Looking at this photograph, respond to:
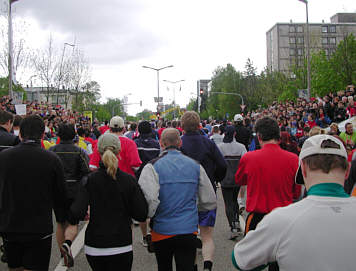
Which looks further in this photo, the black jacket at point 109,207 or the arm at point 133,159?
the arm at point 133,159

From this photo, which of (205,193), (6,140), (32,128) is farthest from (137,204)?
(6,140)

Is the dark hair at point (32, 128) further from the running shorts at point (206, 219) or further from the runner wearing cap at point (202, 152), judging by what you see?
A: the running shorts at point (206, 219)

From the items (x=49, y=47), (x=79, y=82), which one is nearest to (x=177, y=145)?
(x=49, y=47)

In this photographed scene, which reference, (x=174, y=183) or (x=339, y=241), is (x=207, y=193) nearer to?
(x=174, y=183)

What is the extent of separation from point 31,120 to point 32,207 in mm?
907

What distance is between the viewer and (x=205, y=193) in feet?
14.0

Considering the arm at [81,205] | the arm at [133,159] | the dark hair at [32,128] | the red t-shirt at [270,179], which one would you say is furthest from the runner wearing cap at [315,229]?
the arm at [133,159]

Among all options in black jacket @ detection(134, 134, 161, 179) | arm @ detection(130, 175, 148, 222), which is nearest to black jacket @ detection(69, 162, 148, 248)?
arm @ detection(130, 175, 148, 222)

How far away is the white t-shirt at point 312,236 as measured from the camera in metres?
1.85

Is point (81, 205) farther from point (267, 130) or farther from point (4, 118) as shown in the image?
point (4, 118)

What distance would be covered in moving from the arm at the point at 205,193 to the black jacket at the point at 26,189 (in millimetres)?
1472

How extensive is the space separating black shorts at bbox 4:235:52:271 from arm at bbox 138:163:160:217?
1.07 meters

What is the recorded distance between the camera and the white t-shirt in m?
1.85

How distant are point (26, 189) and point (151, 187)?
1.20 meters
